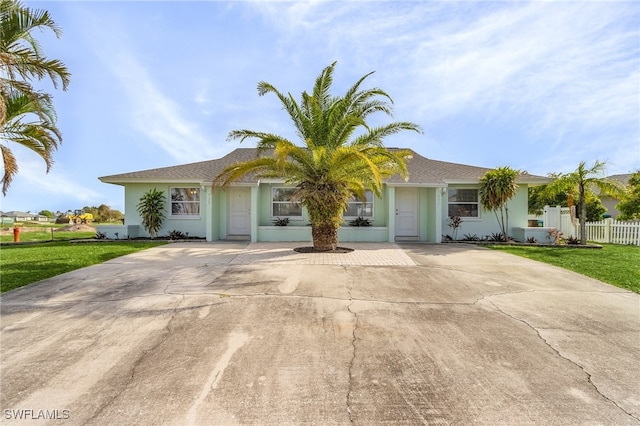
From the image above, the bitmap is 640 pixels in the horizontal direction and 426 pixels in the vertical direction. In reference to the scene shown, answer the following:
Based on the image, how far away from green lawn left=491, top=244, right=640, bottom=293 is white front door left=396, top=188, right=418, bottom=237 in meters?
3.97

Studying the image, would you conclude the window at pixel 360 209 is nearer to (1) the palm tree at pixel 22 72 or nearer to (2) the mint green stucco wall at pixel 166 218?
(2) the mint green stucco wall at pixel 166 218

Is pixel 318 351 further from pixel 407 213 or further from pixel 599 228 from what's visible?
pixel 599 228

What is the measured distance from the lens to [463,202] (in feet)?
53.4

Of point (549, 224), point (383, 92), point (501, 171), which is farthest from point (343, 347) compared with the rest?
point (549, 224)

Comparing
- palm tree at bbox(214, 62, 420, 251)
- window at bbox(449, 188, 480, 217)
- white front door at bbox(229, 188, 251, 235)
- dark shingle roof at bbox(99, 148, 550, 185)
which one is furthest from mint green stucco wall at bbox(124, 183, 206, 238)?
window at bbox(449, 188, 480, 217)

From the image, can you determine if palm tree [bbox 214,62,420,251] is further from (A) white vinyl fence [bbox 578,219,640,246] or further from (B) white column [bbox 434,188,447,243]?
(A) white vinyl fence [bbox 578,219,640,246]

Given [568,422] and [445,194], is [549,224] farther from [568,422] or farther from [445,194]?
[568,422]

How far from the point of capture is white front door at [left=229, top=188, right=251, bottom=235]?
16312 mm

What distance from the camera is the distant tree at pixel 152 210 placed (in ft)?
49.8

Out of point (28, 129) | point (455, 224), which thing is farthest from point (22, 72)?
point (455, 224)

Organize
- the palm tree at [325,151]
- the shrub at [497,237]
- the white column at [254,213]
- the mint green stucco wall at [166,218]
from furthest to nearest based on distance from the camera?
the mint green stucco wall at [166,218]
the shrub at [497,237]
the white column at [254,213]
the palm tree at [325,151]

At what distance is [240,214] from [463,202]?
36.1 feet

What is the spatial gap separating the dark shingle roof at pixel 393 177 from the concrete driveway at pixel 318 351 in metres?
8.49

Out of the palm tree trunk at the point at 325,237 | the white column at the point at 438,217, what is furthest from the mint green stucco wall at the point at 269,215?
the palm tree trunk at the point at 325,237
